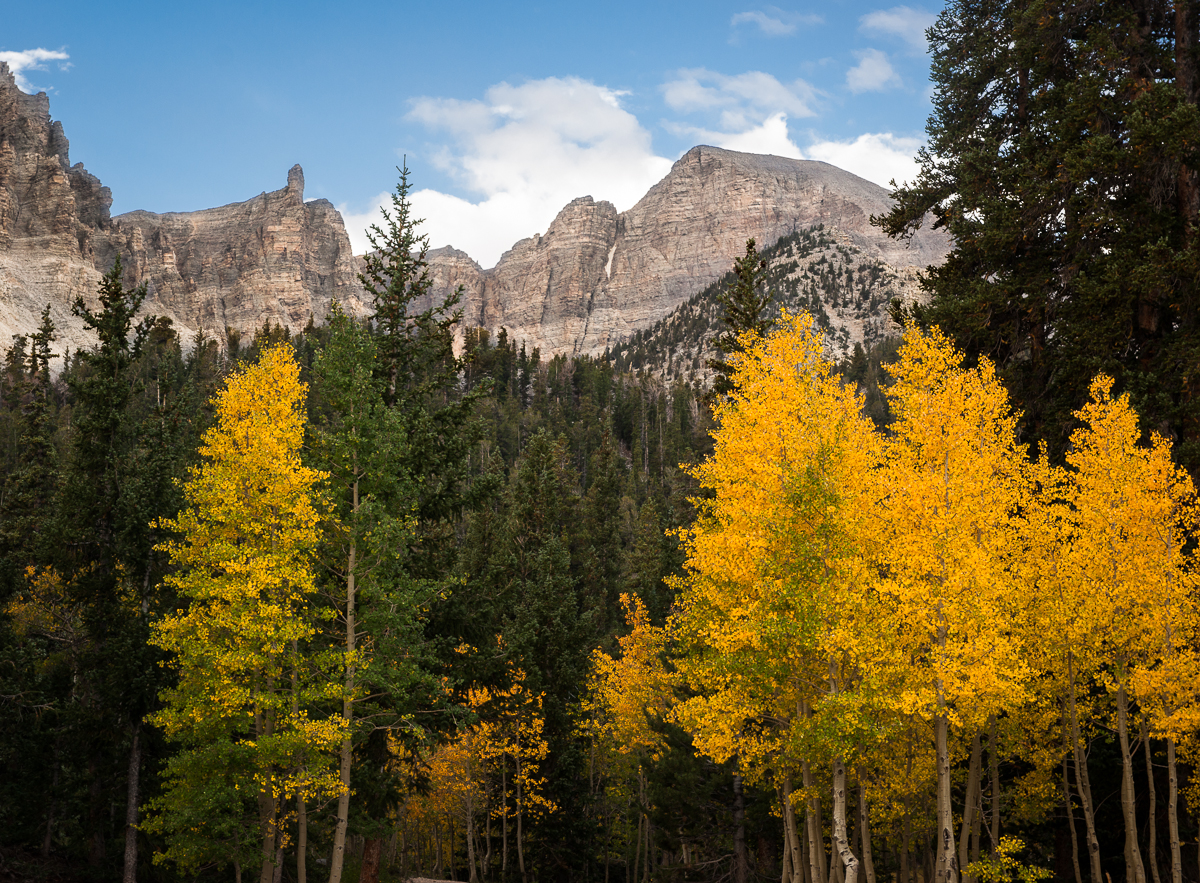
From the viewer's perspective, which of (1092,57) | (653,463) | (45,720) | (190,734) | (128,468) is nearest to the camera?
(190,734)

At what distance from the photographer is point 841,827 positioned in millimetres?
12906

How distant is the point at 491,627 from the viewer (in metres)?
22.7

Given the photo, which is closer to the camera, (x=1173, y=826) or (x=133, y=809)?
(x=1173, y=826)

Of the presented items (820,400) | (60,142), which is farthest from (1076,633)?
(60,142)

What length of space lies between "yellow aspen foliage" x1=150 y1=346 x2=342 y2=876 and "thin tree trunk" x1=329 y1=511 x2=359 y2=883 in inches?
13.7

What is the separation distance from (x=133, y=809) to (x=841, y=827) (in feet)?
59.3

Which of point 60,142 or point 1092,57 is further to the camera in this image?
point 60,142

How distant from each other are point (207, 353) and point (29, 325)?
3143cm

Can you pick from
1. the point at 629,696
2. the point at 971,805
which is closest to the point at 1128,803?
the point at 971,805

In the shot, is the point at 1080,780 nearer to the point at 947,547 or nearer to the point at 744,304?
the point at 947,547

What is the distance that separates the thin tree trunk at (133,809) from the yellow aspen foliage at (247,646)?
6.99ft

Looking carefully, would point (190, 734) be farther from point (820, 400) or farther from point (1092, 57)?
point (1092, 57)

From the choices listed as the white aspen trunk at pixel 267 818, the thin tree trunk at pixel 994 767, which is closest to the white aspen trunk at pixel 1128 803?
the thin tree trunk at pixel 994 767

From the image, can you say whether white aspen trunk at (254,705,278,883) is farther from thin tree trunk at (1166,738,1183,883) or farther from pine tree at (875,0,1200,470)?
pine tree at (875,0,1200,470)
